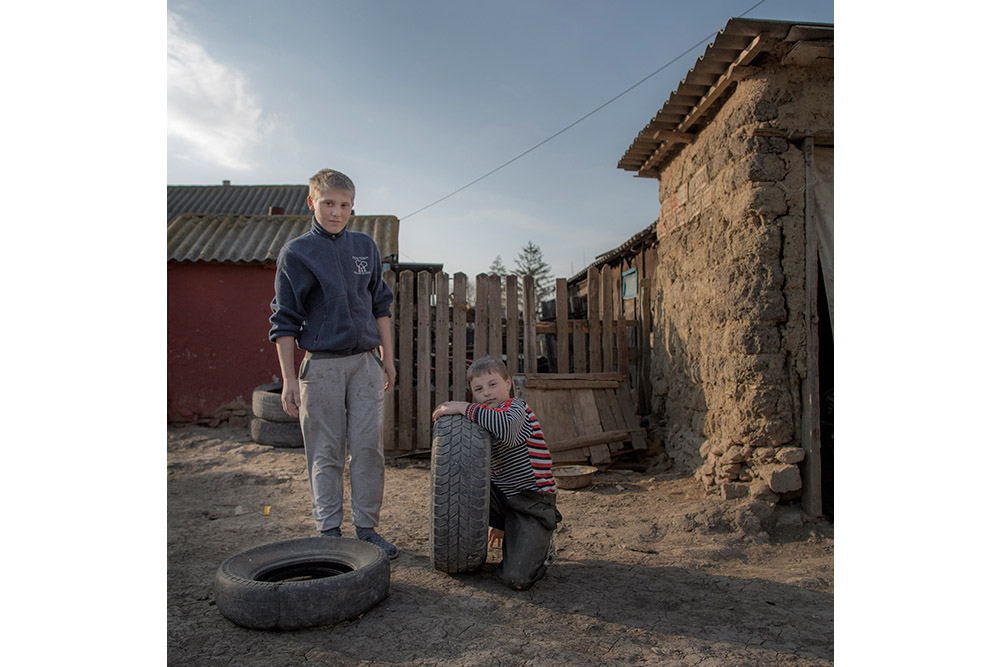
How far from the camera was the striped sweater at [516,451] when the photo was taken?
2793 mm

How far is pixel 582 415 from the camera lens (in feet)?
19.2

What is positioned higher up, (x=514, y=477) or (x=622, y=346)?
(x=622, y=346)

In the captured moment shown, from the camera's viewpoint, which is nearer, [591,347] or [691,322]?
[691,322]

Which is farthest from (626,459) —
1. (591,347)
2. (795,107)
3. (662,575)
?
(795,107)

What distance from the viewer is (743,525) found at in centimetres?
395

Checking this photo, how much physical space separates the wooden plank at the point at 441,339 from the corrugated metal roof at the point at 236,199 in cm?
1418

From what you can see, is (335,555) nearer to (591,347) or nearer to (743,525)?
(743,525)

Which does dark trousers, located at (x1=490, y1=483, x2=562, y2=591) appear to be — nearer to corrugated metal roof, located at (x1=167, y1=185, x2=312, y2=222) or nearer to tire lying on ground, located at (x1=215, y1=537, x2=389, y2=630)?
tire lying on ground, located at (x1=215, y1=537, x2=389, y2=630)

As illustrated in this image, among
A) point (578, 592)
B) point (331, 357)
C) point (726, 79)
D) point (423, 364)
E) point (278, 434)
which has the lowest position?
point (578, 592)

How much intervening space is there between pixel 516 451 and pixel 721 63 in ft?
10.8

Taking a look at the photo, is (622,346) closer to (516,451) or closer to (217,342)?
(516,451)

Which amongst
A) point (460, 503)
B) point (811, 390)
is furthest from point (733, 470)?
point (460, 503)

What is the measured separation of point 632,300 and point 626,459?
237 cm

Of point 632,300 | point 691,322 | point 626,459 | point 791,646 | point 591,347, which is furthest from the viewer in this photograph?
point 632,300
